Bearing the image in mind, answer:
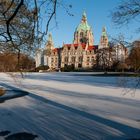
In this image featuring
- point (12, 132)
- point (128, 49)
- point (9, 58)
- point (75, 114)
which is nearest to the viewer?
point (12, 132)

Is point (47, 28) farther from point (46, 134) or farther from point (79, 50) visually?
point (79, 50)

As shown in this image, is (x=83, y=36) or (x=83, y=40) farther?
(x=83, y=40)

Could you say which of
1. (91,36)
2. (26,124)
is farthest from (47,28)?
(91,36)

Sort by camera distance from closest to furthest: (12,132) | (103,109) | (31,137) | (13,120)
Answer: (31,137) < (12,132) < (13,120) < (103,109)

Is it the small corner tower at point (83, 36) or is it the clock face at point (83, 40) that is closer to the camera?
the small corner tower at point (83, 36)

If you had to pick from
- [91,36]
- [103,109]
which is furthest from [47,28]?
[91,36]

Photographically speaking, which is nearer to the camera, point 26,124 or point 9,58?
point 26,124

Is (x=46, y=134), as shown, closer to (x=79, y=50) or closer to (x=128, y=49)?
(x=128, y=49)

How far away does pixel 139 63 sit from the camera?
12266 mm

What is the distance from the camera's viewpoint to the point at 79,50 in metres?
159

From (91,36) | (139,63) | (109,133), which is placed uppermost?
(91,36)

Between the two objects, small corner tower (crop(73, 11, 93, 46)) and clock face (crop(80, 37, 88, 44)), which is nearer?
small corner tower (crop(73, 11, 93, 46))

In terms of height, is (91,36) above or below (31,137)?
above

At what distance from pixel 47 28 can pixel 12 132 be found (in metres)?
6.83
